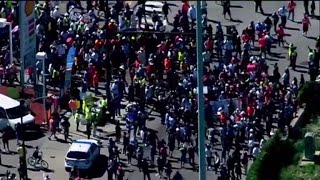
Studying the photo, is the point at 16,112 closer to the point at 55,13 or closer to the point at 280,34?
the point at 55,13

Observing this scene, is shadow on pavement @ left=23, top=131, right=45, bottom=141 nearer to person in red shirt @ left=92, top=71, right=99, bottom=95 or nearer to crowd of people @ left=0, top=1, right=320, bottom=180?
crowd of people @ left=0, top=1, right=320, bottom=180

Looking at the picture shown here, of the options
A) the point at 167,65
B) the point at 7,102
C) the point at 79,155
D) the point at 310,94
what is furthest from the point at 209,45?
the point at 79,155

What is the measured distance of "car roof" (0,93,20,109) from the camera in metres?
64.9

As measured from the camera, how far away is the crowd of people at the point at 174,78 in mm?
62031

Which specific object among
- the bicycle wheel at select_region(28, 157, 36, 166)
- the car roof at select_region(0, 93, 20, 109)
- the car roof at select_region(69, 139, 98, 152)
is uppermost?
the car roof at select_region(0, 93, 20, 109)

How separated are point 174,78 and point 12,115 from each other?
865cm

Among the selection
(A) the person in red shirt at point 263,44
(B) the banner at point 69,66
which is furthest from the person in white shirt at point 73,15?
(A) the person in red shirt at point 263,44

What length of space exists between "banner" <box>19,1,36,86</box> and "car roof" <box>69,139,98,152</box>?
793 cm

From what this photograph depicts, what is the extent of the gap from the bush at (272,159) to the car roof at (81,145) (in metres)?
7.60

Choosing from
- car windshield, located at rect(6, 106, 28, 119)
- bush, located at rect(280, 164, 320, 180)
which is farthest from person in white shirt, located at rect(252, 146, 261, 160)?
car windshield, located at rect(6, 106, 28, 119)

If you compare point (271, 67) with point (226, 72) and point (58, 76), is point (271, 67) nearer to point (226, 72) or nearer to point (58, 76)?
point (226, 72)

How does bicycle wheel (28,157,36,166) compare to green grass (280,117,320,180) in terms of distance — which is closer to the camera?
green grass (280,117,320,180)

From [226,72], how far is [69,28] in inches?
409

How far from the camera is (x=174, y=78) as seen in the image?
6806 cm
